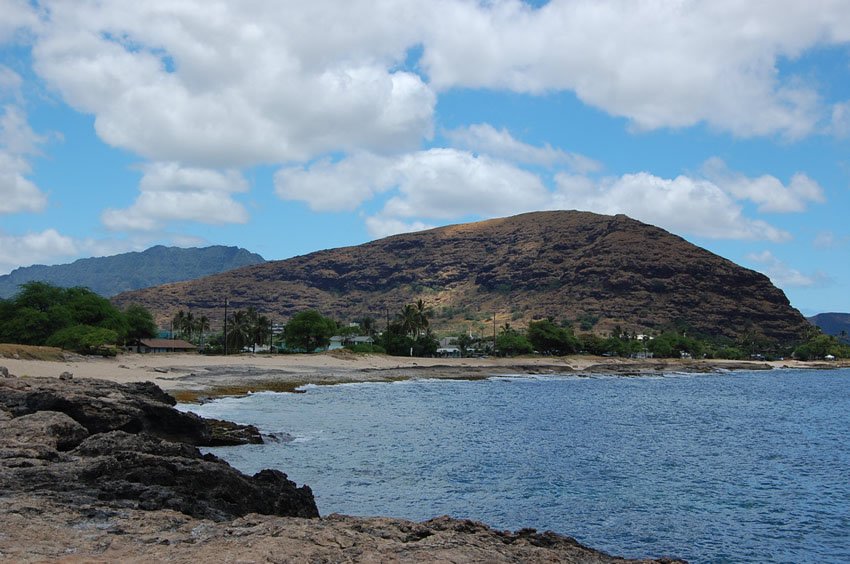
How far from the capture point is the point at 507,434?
36969 millimetres

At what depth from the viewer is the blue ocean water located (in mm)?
18344

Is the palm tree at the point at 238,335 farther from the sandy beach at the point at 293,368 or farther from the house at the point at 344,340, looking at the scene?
the house at the point at 344,340

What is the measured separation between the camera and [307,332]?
116m

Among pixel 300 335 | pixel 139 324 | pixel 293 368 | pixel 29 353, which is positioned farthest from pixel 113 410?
pixel 300 335

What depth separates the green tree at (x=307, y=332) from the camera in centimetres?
11575

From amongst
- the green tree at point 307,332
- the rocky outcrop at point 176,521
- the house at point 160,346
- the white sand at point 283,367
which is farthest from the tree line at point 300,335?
the rocky outcrop at point 176,521

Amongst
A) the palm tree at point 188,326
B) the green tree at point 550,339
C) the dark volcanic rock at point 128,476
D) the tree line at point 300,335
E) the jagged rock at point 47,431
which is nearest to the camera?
the dark volcanic rock at point 128,476

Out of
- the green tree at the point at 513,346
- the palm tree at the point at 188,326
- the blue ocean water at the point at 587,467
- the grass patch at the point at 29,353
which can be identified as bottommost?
the blue ocean water at the point at 587,467

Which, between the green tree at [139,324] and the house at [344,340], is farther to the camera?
the house at [344,340]

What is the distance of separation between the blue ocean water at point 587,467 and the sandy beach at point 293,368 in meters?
9.16

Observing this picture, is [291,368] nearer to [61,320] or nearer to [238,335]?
[61,320]

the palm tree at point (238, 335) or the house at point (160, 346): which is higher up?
the palm tree at point (238, 335)

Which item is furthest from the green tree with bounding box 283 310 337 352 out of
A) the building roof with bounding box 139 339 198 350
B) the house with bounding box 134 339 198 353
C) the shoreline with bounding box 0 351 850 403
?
the building roof with bounding box 139 339 198 350

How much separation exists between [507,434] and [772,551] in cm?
2060
